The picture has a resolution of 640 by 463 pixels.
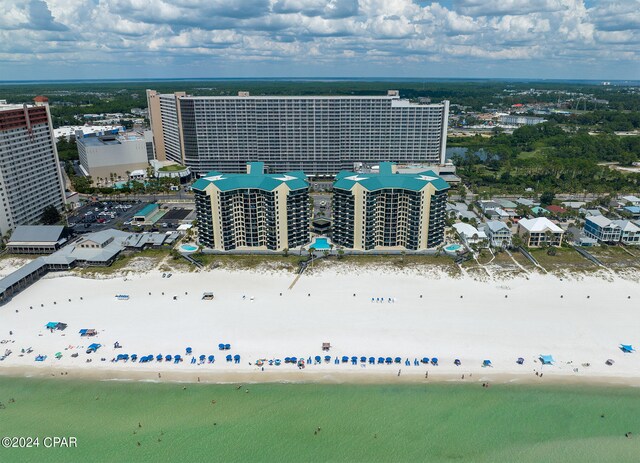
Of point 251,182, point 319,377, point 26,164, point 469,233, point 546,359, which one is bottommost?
point 319,377

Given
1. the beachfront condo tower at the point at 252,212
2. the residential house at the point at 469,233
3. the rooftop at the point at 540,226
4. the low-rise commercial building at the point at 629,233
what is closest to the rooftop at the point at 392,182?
the beachfront condo tower at the point at 252,212

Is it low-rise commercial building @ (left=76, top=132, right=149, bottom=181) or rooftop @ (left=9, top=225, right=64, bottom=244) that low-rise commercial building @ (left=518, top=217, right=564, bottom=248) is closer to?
rooftop @ (left=9, top=225, right=64, bottom=244)

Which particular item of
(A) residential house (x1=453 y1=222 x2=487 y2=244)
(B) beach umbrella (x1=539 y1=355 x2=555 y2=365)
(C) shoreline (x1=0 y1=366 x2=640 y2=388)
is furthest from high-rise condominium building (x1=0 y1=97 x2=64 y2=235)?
(B) beach umbrella (x1=539 y1=355 x2=555 y2=365)

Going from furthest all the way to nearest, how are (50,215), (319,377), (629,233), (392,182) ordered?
1. (50,215)
2. (629,233)
3. (392,182)
4. (319,377)

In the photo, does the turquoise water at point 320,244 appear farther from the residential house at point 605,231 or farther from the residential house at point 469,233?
the residential house at point 605,231

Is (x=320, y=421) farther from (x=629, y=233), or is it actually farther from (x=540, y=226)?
(x=629, y=233)

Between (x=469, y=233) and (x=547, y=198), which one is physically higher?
(x=547, y=198)

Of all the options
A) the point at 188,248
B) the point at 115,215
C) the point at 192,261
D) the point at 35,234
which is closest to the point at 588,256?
the point at 192,261
